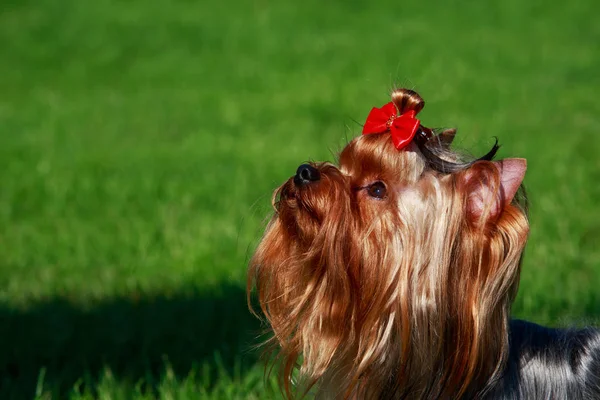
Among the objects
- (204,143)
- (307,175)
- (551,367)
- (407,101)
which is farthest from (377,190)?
(204,143)

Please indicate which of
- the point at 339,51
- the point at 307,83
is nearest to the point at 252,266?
the point at 307,83

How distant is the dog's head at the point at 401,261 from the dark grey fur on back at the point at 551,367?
0.16 meters

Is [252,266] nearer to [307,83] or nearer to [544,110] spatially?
[544,110]

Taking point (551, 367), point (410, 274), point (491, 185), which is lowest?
point (551, 367)

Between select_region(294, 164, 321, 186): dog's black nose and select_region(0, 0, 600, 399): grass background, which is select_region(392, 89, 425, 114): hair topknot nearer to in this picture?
select_region(294, 164, 321, 186): dog's black nose

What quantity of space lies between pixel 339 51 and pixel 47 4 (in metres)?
6.68

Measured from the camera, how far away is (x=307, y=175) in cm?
309

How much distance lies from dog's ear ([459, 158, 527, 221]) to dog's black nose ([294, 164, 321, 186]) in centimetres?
46

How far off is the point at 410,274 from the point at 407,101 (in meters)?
0.66

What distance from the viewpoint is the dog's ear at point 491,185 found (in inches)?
115

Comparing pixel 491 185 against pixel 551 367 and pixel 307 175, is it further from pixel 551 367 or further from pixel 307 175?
pixel 551 367

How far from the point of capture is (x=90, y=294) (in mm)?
5535

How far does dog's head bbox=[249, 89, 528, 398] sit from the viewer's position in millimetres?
2926

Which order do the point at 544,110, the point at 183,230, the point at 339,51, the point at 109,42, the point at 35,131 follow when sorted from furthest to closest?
the point at 109,42, the point at 339,51, the point at 544,110, the point at 35,131, the point at 183,230
